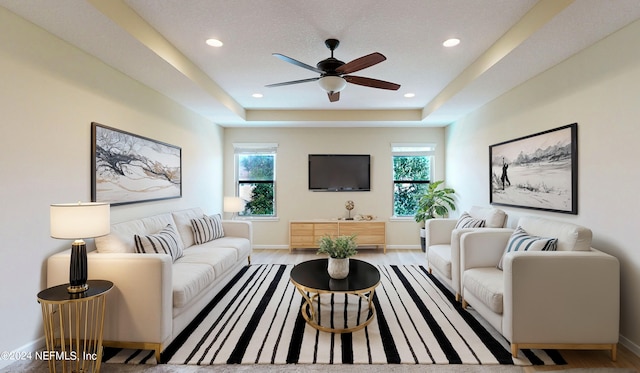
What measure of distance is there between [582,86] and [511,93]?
1.01 metres

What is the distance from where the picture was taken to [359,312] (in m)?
2.73

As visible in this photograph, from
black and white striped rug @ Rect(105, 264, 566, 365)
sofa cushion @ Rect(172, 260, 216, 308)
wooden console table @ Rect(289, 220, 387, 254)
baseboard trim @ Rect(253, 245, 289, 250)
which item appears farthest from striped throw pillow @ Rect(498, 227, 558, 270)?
baseboard trim @ Rect(253, 245, 289, 250)

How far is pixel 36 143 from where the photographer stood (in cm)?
212

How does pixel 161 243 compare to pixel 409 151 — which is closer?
pixel 161 243

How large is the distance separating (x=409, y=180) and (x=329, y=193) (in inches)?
64.5

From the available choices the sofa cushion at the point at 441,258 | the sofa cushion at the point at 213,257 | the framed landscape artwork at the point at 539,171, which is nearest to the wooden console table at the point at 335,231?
the sofa cushion at the point at 441,258

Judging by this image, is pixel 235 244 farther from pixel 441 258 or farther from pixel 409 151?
pixel 409 151

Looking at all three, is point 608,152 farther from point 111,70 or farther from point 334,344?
point 111,70

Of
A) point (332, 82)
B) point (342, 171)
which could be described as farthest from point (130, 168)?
point (342, 171)

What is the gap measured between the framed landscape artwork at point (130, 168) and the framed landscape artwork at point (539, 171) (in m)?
4.35

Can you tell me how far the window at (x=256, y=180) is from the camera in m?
5.77

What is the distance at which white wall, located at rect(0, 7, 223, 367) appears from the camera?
194cm

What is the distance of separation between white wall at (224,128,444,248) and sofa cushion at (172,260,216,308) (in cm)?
286

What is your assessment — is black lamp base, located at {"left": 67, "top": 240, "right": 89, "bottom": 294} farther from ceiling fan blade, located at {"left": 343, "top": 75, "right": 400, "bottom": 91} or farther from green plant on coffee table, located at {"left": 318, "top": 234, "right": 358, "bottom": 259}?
ceiling fan blade, located at {"left": 343, "top": 75, "right": 400, "bottom": 91}
